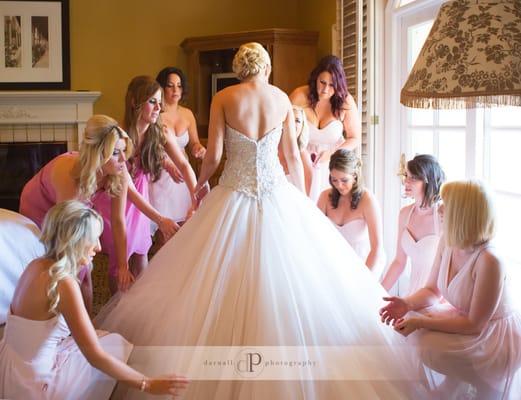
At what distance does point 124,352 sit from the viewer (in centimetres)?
225

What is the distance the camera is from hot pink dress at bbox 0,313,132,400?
6.71 feet

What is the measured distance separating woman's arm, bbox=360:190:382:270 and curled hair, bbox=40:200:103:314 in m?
1.37

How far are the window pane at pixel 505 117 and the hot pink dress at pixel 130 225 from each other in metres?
1.63

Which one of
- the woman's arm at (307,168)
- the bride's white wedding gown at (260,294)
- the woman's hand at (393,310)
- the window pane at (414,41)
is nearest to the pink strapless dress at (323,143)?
the woman's arm at (307,168)

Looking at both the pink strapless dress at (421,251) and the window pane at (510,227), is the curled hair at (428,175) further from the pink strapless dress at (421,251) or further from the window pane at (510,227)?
the window pane at (510,227)

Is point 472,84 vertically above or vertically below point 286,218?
above

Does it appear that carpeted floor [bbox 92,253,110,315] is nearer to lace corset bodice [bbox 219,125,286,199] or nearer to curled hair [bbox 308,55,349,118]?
lace corset bodice [bbox 219,125,286,199]

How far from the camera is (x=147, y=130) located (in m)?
3.25

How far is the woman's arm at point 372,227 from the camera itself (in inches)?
119

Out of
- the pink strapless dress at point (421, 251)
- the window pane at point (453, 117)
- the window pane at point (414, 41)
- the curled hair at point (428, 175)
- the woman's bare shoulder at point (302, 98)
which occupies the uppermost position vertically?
the window pane at point (414, 41)

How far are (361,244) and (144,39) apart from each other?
12.1ft

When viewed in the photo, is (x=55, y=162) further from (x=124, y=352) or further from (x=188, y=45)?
(x=188, y=45)

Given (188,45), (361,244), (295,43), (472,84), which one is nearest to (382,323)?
(361,244)

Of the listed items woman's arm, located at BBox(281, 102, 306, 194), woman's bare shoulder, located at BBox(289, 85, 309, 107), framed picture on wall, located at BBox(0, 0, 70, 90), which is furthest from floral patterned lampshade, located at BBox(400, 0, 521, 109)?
framed picture on wall, located at BBox(0, 0, 70, 90)
